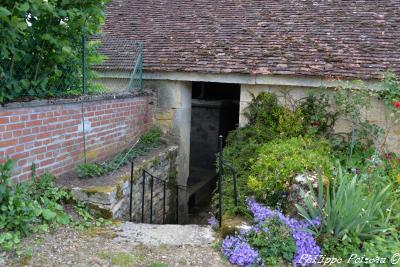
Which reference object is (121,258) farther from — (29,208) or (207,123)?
(207,123)

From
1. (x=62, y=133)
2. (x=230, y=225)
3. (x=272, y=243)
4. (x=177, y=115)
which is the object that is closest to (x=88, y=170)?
(x=62, y=133)

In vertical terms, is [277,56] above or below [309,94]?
above

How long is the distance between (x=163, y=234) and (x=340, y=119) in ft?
→ 14.3

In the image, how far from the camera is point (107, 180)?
17.1ft

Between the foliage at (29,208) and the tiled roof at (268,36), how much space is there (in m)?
3.72

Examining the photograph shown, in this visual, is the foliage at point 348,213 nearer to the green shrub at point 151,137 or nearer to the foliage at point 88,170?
the foliage at point 88,170

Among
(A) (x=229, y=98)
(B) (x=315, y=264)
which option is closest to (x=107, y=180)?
(B) (x=315, y=264)

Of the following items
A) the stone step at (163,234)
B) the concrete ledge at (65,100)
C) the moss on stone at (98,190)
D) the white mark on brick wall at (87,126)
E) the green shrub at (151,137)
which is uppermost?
the concrete ledge at (65,100)

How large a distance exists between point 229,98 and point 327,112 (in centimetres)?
530

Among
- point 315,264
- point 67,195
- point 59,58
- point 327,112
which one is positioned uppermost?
point 59,58

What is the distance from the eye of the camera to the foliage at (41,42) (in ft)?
13.4

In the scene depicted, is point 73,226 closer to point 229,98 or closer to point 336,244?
point 336,244

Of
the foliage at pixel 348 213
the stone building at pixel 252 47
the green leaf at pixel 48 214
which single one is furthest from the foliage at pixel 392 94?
the green leaf at pixel 48 214

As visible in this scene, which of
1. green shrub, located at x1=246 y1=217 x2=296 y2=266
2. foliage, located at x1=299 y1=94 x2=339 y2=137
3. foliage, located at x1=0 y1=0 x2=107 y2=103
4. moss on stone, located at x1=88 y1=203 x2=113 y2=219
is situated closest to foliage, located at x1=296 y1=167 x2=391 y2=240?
green shrub, located at x1=246 y1=217 x2=296 y2=266
